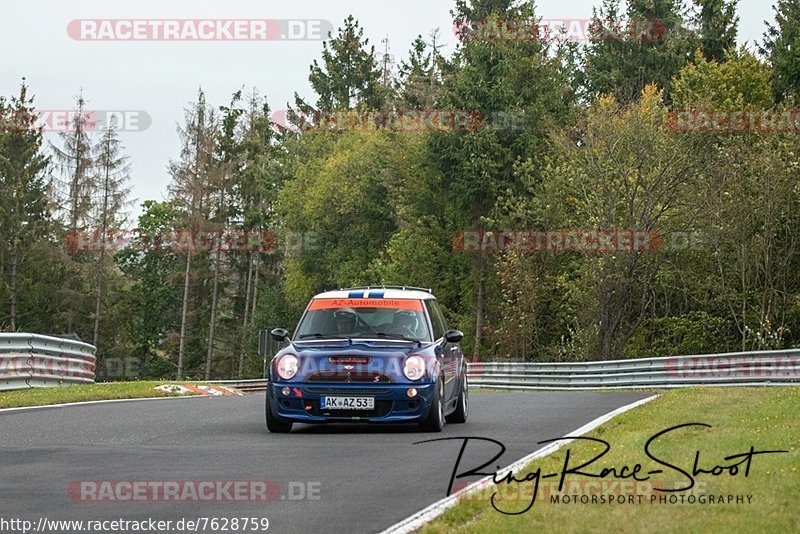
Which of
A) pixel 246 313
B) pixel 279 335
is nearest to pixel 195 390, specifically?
pixel 279 335

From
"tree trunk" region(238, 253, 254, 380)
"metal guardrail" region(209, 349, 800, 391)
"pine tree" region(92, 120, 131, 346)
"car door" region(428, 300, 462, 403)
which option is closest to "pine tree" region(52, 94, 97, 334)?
"pine tree" region(92, 120, 131, 346)

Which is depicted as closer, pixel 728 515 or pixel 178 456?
pixel 728 515

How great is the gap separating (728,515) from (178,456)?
574cm

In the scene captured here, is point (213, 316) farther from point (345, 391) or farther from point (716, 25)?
point (345, 391)

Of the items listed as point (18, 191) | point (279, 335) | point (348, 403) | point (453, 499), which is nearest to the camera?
point (453, 499)

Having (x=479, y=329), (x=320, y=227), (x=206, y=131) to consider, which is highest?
(x=206, y=131)

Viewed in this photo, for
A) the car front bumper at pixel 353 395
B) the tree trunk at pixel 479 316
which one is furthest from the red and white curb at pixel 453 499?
the tree trunk at pixel 479 316

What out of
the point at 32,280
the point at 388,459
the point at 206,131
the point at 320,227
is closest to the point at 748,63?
the point at 320,227

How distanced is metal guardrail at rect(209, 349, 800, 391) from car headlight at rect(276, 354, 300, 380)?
1696cm

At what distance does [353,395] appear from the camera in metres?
14.9

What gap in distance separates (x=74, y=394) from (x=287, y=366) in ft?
28.4

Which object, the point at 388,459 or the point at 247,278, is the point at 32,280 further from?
the point at 388,459

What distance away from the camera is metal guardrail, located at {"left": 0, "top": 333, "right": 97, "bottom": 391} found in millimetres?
24672

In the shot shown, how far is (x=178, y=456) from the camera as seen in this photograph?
12102 millimetres
